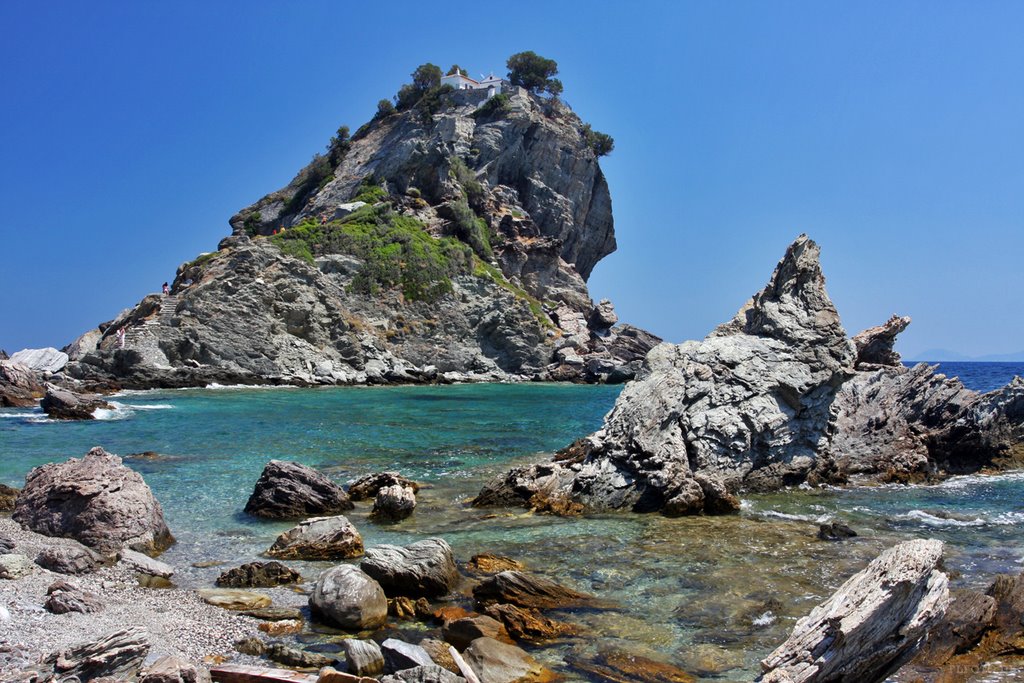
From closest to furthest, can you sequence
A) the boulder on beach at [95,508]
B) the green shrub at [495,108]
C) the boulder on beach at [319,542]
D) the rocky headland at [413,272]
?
the boulder on beach at [95,508] < the boulder on beach at [319,542] < the rocky headland at [413,272] < the green shrub at [495,108]

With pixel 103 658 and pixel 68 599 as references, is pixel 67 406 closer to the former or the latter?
pixel 68 599

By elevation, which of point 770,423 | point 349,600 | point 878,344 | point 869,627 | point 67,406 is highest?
point 878,344

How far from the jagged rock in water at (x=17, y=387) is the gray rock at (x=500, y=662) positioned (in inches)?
1403

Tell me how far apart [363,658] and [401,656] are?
1.15 ft

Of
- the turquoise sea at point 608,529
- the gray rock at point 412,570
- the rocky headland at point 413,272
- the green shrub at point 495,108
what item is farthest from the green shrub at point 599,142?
the gray rock at point 412,570

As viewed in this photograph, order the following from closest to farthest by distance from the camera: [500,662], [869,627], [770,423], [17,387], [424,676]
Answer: [869,627] → [424,676] → [500,662] → [770,423] → [17,387]

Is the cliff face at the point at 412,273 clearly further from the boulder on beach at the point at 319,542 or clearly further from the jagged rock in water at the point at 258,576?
the jagged rock in water at the point at 258,576

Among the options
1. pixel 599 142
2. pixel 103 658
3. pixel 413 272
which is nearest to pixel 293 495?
pixel 103 658

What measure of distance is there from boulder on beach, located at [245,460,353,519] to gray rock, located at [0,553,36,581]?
460 centimetres

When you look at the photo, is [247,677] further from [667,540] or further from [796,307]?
[796,307]

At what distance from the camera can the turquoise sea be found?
8.27m

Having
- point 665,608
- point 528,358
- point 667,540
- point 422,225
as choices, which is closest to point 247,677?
point 665,608

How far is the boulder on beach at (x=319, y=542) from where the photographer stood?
418 inches

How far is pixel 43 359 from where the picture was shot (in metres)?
51.8
